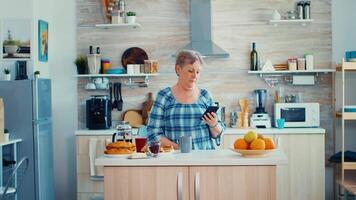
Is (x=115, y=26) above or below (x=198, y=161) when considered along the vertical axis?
above

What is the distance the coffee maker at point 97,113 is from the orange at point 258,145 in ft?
9.73

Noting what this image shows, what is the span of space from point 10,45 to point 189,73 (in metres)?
2.74

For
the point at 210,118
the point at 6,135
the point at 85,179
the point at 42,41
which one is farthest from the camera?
the point at 42,41

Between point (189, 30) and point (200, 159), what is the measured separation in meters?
3.21

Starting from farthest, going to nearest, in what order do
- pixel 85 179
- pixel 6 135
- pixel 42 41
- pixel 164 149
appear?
1. pixel 42 41
2. pixel 85 179
3. pixel 6 135
4. pixel 164 149

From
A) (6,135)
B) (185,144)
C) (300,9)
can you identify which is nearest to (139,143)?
(185,144)

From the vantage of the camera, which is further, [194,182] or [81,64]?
[81,64]

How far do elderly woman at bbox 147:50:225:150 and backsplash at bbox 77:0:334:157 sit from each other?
2.40 meters

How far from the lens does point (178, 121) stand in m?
3.48

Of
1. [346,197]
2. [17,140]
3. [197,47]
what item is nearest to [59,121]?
[17,140]

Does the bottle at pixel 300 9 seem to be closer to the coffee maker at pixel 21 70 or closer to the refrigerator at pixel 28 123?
the refrigerator at pixel 28 123

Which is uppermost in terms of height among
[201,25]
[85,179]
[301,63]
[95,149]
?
[201,25]

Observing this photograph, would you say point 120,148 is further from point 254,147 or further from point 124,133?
point 254,147

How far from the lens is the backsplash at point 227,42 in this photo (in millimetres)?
5801
